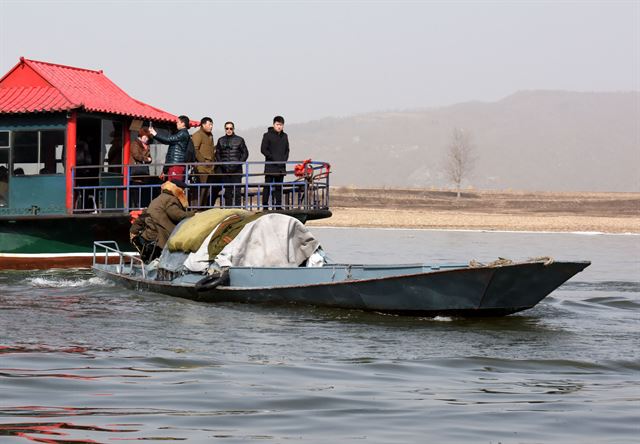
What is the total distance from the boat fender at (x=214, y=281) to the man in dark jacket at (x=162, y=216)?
2.12m

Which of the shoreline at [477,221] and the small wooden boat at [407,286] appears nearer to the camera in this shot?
the small wooden boat at [407,286]

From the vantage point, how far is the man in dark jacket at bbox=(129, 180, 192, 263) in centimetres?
1766

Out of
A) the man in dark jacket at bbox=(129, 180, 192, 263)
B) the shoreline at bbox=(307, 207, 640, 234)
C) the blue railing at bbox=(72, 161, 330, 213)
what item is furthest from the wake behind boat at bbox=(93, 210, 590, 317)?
the shoreline at bbox=(307, 207, 640, 234)

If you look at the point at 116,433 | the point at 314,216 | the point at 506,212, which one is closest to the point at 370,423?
the point at 116,433

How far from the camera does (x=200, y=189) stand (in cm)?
2184

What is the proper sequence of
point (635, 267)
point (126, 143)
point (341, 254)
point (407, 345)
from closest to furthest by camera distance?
point (407, 345), point (126, 143), point (635, 267), point (341, 254)

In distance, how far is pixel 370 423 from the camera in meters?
8.09

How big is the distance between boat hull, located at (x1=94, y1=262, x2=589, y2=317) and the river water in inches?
7.1

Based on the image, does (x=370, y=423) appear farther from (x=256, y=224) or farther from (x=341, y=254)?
(x=341, y=254)

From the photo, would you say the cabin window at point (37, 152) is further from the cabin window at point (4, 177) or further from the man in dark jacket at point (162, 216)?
the man in dark jacket at point (162, 216)

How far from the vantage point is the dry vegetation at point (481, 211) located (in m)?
53.0

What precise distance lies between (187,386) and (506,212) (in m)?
57.8

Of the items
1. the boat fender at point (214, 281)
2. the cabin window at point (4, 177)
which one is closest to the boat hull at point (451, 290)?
the boat fender at point (214, 281)

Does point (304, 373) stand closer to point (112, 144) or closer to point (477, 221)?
point (112, 144)
